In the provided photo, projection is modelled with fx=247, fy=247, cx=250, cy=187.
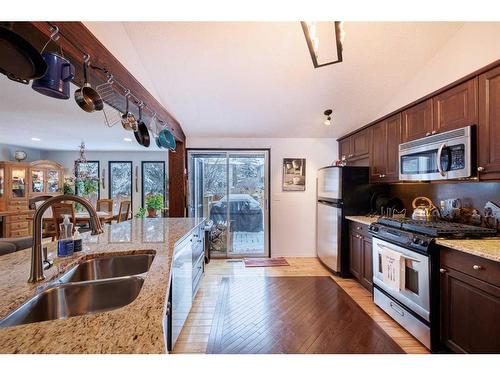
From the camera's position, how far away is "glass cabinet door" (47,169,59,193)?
6.25 m

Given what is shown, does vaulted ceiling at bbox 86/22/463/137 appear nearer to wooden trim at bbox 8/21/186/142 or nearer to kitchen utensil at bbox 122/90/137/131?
wooden trim at bbox 8/21/186/142

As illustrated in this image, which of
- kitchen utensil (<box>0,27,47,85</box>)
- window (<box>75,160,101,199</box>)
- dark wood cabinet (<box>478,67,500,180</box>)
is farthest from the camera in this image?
window (<box>75,160,101,199</box>)

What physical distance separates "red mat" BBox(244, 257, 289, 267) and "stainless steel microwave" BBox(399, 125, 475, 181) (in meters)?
2.25

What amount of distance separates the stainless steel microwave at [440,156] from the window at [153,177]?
19.5ft

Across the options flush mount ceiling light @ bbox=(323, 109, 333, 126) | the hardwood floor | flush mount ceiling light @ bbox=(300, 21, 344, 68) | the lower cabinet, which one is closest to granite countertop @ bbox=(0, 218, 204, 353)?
the hardwood floor

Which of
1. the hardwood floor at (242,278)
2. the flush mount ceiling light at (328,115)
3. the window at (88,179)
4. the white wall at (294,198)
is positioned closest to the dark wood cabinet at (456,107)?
the flush mount ceiling light at (328,115)

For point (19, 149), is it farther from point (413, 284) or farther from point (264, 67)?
point (413, 284)

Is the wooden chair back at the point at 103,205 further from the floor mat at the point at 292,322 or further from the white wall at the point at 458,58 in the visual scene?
the white wall at the point at 458,58

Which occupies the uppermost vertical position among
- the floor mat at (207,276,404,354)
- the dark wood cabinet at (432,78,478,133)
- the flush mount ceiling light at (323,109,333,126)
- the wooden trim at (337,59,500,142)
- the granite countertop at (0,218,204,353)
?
the flush mount ceiling light at (323,109,333,126)

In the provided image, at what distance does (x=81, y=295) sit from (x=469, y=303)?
2.28 m

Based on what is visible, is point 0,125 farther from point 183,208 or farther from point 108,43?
point 108,43

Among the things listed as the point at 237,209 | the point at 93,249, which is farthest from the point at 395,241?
the point at 237,209

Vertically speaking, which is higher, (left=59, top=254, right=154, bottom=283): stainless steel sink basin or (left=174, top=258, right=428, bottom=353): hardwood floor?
(left=59, top=254, right=154, bottom=283): stainless steel sink basin

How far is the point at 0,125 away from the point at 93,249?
4228 millimetres
